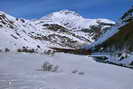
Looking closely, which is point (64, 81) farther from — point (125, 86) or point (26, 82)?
point (125, 86)

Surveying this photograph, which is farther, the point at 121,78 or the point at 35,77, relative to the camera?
the point at 121,78

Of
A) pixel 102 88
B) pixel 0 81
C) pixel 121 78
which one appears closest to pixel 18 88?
pixel 0 81

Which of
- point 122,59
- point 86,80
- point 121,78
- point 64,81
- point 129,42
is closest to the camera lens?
point 64,81

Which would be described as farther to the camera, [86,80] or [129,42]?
[129,42]

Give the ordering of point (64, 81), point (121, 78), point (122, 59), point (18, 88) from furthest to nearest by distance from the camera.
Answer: point (122, 59), point (121, 78), point (64, 81), point (18, 88)

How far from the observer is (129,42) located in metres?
51.8

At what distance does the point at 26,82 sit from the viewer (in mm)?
9992

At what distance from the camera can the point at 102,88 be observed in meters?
10.3

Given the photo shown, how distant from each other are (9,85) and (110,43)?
52710mm

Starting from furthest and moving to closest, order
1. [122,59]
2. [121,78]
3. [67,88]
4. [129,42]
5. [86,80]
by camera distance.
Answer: [129,42]
[122,59]
[121,78]
[86,80]
[67,88]

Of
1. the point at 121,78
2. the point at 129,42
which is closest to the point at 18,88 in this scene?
the point at 121,78

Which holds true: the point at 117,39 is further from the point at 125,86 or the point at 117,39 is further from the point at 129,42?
the point at 125,86

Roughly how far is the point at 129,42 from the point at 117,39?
7.17m

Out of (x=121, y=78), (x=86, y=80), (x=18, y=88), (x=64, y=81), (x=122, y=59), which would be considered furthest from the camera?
(x=122, y=59)
